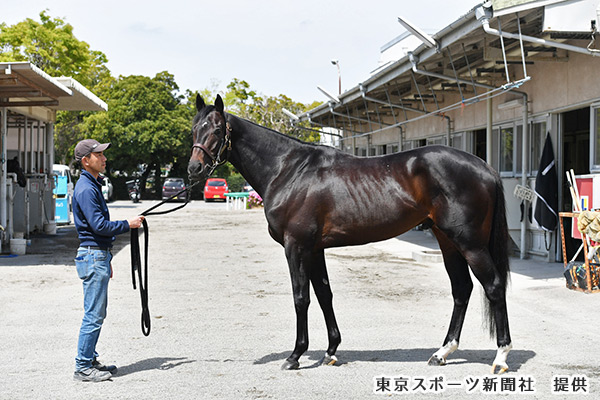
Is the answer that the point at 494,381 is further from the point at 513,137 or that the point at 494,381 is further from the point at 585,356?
the point at 513,137

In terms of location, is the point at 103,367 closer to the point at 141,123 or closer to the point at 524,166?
the point at 524,166

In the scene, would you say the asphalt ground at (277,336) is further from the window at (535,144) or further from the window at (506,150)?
the window at (506,150)

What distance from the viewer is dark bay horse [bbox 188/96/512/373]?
5375mm

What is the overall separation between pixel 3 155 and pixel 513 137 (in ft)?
34.9

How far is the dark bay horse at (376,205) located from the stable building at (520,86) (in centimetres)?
372

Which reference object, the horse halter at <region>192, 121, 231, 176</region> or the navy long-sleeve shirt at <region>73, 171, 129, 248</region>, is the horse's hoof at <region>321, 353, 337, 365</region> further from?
the navy long-sleeve shirt at <region>73, 171, 129, 248</region>

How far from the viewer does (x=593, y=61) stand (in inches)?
420

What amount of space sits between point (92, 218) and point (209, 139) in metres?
1.15

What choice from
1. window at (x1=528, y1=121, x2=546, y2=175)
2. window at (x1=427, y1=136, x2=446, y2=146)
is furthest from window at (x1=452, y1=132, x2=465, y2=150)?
window at (x1=528, y1=121, x2=546, y2=175)

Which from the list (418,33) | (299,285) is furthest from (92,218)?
(418,33)

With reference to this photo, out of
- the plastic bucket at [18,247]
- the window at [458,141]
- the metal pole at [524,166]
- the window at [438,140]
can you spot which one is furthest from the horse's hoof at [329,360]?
the window at [438,140]

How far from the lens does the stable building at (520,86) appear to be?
9.32m

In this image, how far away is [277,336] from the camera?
6.59 m

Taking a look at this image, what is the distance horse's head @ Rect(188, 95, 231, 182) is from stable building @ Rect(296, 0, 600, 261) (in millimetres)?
4568
